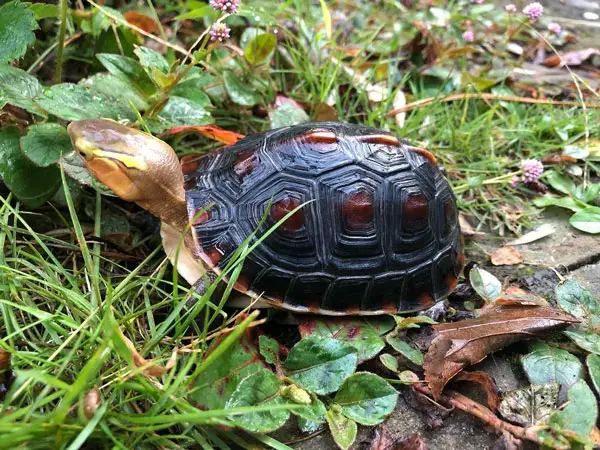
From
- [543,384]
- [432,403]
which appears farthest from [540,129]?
[432,403]

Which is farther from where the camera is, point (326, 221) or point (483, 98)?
point (483, 98)

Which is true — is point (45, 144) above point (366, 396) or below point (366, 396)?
above

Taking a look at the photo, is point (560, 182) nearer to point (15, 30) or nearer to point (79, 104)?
point (79, 104)

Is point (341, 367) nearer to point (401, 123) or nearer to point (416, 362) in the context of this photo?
point (416, 362)

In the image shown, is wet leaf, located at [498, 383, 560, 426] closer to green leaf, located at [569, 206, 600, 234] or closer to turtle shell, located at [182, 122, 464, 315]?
turtle shell, located at [182, 122, 464, 315]

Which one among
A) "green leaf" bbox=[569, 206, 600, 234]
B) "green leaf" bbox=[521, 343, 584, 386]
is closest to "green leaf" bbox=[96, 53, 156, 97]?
"green leaf" bbox=[521, 343, 584, 386]

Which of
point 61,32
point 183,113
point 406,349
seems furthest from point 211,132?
point 406,349
